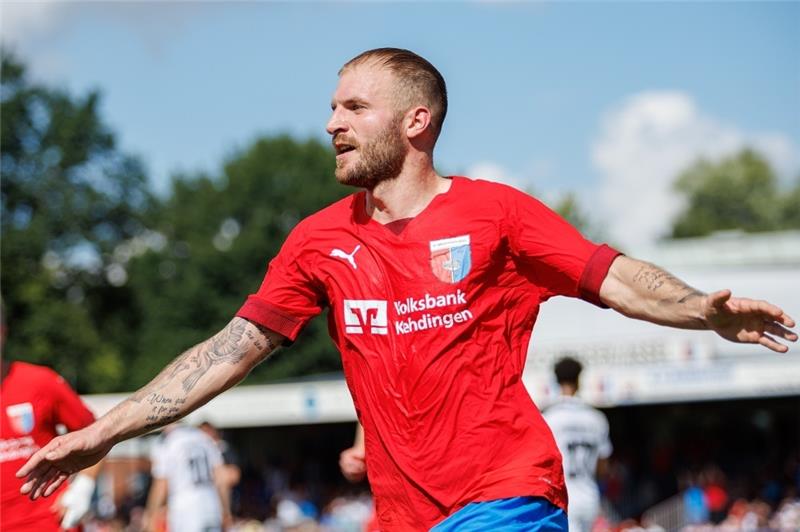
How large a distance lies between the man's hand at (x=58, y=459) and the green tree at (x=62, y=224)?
48.7 metres

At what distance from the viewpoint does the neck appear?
4641 millimetres

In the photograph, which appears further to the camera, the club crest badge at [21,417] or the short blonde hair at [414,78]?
the club crest badge at [21,417]

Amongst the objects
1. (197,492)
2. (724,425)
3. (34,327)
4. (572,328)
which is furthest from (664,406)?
(34,327)

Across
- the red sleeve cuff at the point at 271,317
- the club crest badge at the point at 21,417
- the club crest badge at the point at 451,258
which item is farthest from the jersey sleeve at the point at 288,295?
the club crest badge at the point at 21,417

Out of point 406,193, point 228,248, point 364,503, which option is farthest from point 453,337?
point 228,248

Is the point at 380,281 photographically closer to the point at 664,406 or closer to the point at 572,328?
the point at 664,406

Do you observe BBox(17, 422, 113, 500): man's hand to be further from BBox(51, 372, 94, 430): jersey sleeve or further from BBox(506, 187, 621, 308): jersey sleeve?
BBox(51, 372, 94, 430): jersey sleeve

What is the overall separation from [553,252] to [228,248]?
157 ft

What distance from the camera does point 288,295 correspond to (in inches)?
188

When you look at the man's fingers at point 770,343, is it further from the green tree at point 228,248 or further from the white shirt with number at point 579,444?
the green tree at point 228,248

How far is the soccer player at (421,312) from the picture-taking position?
14.1ft

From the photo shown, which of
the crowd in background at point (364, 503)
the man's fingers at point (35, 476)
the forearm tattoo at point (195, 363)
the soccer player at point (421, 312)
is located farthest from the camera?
the crowd in background at point (364, 503)

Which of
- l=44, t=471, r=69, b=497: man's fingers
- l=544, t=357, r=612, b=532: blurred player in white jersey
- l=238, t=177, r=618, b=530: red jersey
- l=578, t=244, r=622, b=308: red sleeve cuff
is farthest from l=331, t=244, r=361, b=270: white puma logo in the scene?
l=544, t=357, r=612, b=532: blurred player in white jersey

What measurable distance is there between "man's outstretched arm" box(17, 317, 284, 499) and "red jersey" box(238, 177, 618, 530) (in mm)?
393
